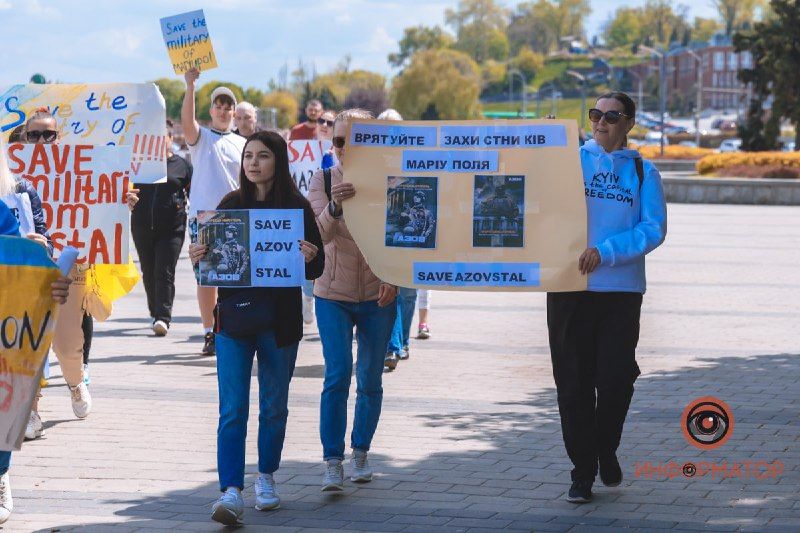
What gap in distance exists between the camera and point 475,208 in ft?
20.5

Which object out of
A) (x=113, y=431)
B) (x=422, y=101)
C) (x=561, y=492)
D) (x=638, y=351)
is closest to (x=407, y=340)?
(x=638, y=351)

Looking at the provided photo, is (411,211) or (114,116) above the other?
(114,116)

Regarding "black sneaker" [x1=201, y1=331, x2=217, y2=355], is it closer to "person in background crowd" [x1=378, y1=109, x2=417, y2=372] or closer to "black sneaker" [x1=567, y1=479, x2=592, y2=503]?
"person in background crowd" [x1=378, y1=109, x2=417, y2=372]

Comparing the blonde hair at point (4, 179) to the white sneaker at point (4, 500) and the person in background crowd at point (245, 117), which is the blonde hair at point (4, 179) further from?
the person in background crowd at point (245, 117)

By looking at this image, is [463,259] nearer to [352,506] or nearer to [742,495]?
[352,506]

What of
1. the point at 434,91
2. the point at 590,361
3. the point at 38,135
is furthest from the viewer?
the point at 434,91

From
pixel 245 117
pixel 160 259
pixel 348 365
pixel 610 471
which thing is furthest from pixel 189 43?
pixel 610 471

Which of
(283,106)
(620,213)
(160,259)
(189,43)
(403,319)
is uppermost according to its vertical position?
(283,106)

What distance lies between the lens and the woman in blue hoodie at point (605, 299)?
6.29 metres

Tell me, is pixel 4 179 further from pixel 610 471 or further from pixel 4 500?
pixel 610 471

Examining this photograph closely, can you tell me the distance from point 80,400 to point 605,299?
3.46m

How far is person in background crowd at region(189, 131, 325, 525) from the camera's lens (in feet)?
19.9

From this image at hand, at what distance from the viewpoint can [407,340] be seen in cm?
1086

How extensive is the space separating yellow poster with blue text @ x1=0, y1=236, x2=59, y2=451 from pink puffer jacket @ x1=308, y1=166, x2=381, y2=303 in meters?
1.58
